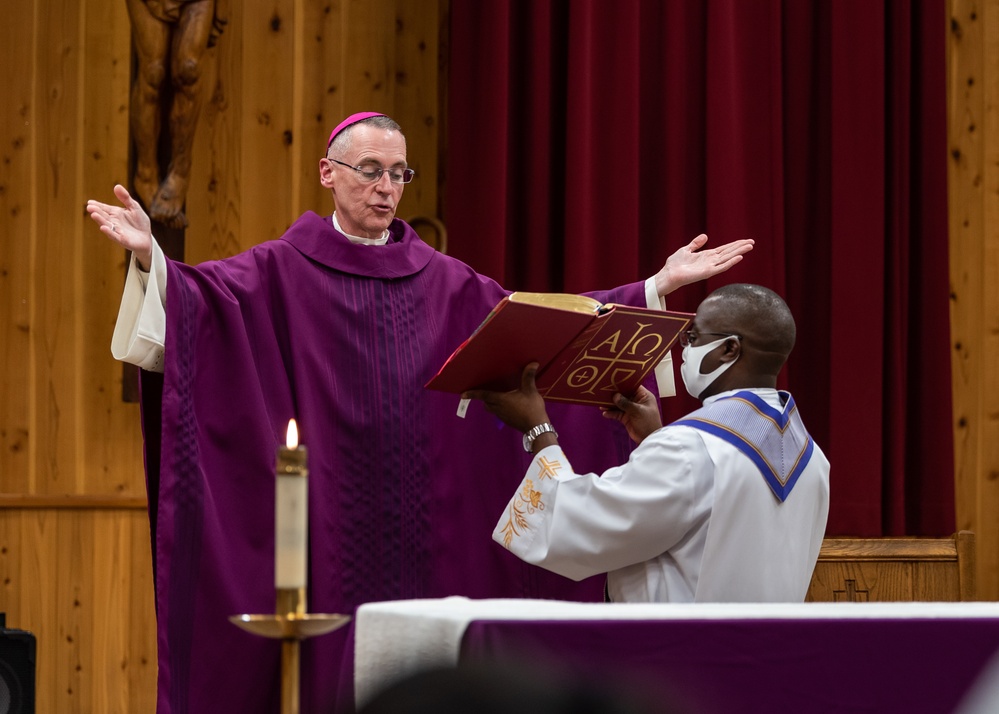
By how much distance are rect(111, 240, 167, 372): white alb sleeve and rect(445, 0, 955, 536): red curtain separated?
1682 millimetres

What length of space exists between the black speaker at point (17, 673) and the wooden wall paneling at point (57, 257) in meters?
0.90

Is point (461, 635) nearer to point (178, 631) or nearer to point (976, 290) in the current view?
point (178, 631)

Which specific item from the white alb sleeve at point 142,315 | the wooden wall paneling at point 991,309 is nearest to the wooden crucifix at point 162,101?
the white alb sleeve at point 142,315

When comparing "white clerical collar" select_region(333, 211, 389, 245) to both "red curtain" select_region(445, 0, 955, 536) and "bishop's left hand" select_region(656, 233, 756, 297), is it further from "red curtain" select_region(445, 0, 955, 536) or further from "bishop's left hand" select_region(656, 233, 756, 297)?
"red curtain" select_region(445, 0, 955, 536)

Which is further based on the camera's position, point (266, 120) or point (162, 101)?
point (266, 120)

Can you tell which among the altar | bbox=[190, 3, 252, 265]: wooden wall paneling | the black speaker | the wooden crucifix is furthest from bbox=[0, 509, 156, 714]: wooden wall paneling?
the altar

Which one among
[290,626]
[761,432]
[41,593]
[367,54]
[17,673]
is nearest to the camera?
[290,626]

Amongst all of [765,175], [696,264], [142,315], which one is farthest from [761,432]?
[765,175]

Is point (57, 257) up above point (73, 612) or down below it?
above

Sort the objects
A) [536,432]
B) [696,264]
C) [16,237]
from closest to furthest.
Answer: [536,432], [696,264], [16,237]

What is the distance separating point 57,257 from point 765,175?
2.53 m

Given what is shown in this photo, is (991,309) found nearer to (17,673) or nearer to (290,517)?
(17,673)

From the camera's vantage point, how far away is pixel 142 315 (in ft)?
9.37

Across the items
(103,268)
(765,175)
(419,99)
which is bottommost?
(103,268)
